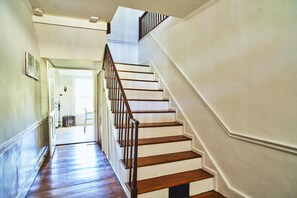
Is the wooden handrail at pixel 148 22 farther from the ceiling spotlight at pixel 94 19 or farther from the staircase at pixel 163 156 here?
the staircase at pixel 163 156

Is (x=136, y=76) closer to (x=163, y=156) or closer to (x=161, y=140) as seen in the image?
(x=161, y=140)

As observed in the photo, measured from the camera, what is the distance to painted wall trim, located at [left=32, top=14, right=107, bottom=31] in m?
2.70

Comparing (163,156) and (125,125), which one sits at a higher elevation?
(125,125)

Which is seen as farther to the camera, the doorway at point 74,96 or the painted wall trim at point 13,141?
the doorway at point 74,96

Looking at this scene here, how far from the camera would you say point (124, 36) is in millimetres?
4957

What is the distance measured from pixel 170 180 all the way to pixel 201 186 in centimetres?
39

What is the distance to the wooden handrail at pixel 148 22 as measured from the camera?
3.88 metres

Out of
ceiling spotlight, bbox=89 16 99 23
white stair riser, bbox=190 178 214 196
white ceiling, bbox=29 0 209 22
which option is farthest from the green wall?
white stair riser, bbox=190 178 214 196

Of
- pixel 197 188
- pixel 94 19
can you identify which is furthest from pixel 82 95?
pixel 197 188

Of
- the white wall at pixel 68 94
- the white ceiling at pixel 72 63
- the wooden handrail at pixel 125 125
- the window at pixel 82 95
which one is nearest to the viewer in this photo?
the wooden handrail at pixel 125 125

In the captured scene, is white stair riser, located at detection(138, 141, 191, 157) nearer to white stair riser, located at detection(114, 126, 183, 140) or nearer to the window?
white stair riser, located at detection(114, 126, 183, 140)

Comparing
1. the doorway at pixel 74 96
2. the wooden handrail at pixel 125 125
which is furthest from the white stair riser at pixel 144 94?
the doorway at pixel 74 96

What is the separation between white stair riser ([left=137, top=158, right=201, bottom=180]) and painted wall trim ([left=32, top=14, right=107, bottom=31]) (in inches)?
95.0

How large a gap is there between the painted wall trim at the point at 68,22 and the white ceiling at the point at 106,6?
0.30 ft
